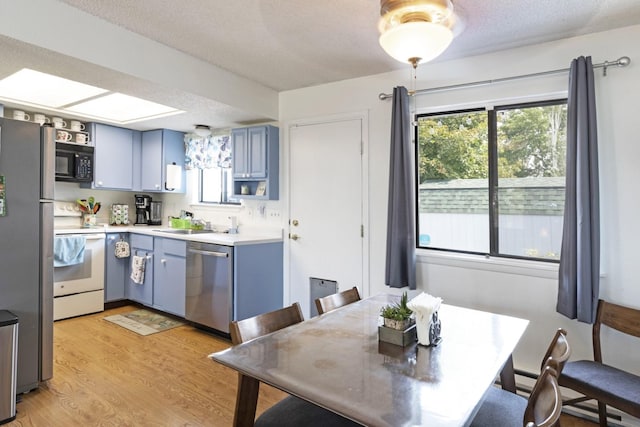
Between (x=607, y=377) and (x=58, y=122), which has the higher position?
(x=58, y=122)

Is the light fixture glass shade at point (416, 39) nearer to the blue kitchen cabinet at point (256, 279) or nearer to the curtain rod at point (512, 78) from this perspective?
the curtain rod at point (512, 78)

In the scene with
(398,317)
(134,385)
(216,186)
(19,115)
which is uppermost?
(19,115)

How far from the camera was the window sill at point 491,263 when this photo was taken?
255 centimetres

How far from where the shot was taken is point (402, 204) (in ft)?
9.68

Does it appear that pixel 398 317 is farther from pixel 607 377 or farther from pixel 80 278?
pixel 80 278

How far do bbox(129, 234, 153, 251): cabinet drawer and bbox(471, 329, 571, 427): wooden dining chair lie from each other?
371cm

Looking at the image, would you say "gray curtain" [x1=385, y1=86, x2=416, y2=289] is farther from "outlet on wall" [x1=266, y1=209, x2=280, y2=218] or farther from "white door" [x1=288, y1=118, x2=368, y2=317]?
"outlet on wall" [x1=266, y1=209, x2=280, y2=218]

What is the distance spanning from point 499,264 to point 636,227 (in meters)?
0.81

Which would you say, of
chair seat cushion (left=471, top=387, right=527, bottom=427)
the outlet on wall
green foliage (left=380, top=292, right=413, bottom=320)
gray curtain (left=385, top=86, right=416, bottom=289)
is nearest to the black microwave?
the outlet on wall

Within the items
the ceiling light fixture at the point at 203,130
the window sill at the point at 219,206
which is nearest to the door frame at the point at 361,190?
the window sill at the point at 219,206

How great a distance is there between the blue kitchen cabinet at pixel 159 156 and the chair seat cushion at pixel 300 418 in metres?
3.76

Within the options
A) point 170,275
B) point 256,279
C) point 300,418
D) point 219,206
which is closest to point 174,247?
point 170,275

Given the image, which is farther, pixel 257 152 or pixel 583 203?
pixel 257 152

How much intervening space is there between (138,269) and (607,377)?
167 inches
